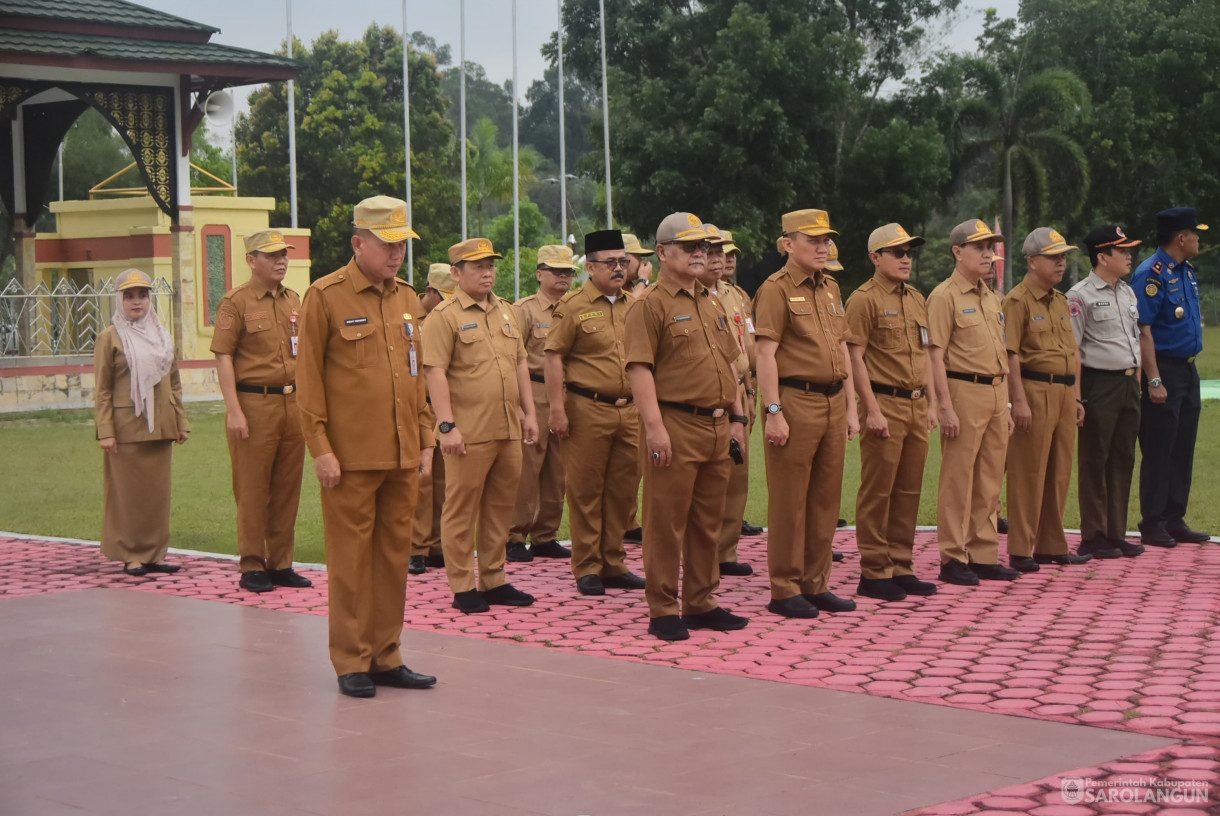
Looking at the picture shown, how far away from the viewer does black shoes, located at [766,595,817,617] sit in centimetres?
799

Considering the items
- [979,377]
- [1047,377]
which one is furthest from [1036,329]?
[979,377]

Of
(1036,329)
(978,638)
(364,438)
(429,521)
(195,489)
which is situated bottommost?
(978,638)

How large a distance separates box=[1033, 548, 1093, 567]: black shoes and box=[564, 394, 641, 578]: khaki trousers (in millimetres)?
2847

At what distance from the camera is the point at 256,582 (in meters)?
9.05

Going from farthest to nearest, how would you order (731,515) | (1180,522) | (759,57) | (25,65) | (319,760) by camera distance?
1. (759,57)
2. (25,65)
3. (1180,522)
4. (731,515)
5. (319,760)

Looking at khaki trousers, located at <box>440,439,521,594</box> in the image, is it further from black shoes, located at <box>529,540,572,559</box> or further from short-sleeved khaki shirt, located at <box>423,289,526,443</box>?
black shoes, located at <box>529,540,572,559</box>

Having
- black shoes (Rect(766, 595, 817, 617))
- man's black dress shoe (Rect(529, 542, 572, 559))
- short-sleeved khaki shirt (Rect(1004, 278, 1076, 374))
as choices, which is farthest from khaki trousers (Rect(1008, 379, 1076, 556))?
man's black dress shoe (Rect(529, 542, 572, 559))

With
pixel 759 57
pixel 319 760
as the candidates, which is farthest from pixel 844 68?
pixel 319 760

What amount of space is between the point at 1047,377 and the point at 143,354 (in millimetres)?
5978

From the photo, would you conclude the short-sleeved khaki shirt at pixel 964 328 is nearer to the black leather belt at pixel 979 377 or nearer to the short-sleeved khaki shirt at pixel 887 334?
the black leather belt at pixel 979 377

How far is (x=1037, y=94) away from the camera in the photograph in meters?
38.5

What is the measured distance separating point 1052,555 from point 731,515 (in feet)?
7.17

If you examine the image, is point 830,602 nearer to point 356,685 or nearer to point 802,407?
point 802,407

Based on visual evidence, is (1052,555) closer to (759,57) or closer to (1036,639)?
(1036,639)
